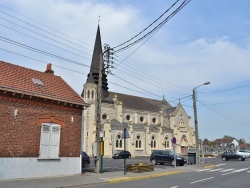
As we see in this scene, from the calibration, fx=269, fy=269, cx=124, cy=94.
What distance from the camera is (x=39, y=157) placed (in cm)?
1587

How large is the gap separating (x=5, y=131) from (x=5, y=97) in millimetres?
1844

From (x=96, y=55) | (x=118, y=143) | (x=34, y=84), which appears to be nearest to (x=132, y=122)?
(x=118, y=143)

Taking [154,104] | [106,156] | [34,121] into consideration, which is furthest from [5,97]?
[154,104]

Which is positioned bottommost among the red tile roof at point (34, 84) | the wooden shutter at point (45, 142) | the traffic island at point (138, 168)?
the traffic island at point (138, 168)

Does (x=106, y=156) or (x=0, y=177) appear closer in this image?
(x=0, y=177)

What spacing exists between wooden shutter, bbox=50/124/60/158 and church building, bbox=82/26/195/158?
32.4 metres

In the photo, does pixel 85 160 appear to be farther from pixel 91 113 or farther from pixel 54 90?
pixel 91 113

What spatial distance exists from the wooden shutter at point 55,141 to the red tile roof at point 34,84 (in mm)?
1828

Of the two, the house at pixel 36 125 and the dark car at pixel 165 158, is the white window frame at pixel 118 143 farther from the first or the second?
the house at pixel 36 125

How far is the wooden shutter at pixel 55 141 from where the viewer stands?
16.5m

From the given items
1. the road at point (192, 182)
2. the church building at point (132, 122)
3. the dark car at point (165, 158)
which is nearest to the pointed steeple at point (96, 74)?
the church building at point (132, 122)

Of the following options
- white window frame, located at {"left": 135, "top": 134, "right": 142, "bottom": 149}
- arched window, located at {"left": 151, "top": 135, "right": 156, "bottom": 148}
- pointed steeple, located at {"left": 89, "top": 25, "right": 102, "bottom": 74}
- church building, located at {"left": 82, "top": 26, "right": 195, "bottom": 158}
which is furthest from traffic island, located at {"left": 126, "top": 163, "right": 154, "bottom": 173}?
pointed steeple, located at {"left": 89, "top": 25, "right": 102, "bottom": 74}

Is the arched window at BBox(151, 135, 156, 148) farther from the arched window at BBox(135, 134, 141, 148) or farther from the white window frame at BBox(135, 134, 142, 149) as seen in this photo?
the arched window at BBox(135, 134, 141, 148)

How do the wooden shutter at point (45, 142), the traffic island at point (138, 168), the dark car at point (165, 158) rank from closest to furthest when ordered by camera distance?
the wooden shutter at point (45, 142)
the traffic island at point (138, 168)
the dark car at point (165, 158)
